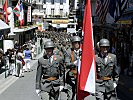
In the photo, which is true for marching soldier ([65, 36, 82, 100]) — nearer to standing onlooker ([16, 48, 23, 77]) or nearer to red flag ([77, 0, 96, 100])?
red flag ([77, 0, 96, 100])

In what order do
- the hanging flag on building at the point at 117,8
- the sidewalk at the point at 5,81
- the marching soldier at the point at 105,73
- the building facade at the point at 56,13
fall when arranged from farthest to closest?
1. the building facade at the point at 56,13
2. the hanging flag on building at the point at 117,8
3. the sidewalk at the point at 5,81
4. the marching soldier at the point at 105,73

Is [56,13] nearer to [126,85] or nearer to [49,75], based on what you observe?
[126,85]

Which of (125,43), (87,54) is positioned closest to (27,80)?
(125,43)

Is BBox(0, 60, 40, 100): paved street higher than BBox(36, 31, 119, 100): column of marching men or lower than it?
lower

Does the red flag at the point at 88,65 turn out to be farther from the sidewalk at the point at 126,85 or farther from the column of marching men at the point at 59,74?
the sidewalk at the point at 126,85

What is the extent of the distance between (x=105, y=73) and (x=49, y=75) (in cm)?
129

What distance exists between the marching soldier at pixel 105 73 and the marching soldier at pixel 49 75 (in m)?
0.90

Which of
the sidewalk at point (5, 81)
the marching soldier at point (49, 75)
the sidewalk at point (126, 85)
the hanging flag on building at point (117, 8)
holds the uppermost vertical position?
the hanging flag on building at point (117, 8)

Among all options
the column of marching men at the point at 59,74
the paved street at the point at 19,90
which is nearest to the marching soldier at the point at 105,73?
the column of marching men at the point at 59,74

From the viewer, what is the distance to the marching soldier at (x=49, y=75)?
8.75 m

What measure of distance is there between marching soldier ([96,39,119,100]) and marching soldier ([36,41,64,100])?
0.90 m

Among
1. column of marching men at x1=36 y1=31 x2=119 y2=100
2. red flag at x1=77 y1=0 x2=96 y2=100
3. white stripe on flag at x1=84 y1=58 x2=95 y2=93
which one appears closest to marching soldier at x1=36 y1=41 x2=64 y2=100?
column of marching men at x1=36 y1=31 x2=119 y2=100

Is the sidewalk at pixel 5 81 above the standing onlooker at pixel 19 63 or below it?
below

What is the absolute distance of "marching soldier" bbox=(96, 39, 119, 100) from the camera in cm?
864
